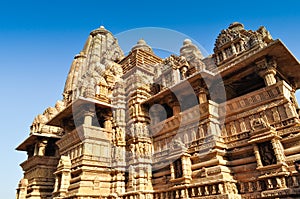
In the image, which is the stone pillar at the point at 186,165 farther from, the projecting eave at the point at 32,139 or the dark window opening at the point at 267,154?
the projecting eave at the point at 32,139

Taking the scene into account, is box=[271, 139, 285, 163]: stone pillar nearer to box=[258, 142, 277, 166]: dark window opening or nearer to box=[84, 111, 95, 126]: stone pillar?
box=[258, 142, 277, 166]: dark window opening

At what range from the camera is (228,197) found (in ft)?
29.1

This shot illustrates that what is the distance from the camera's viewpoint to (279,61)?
1074cm

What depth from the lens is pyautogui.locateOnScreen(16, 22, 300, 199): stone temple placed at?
930cm

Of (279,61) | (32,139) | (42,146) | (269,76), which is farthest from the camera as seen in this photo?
(32,139)

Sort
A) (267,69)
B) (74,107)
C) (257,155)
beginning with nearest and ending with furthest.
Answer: (257,155), (267,69), (74,107)

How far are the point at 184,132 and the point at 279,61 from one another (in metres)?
5.88

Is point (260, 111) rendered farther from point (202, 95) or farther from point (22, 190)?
→ point (22, 190)

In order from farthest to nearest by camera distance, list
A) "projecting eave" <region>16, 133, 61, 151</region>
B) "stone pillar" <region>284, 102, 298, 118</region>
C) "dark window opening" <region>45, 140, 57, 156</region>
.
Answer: "dark window opening" <region>45, 140, 57, 156</region>, "projecting eave" <region>16, 133, 61, 151</region>, "stone pillar" <region>284, 102, 298, 118</region>

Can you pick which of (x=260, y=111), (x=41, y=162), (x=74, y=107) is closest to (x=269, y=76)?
(x=260, y=111)

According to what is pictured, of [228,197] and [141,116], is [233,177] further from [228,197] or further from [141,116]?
[141,116]

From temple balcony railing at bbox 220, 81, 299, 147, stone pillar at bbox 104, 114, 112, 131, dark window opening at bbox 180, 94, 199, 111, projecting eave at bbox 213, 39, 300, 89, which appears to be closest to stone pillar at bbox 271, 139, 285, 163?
temple balcony railing at bbox 220, 81, 299, 147

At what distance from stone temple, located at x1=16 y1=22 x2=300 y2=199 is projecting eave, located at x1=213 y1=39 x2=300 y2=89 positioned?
0.05m

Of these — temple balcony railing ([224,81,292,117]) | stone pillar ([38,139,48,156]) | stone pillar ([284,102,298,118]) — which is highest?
stone pillar ([38,139,48,156])
